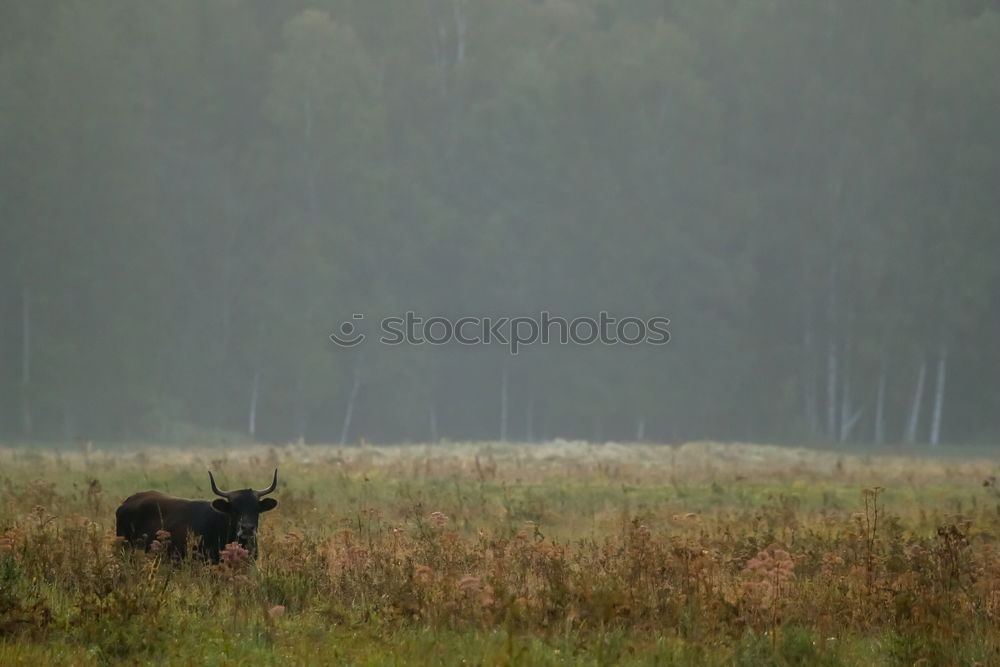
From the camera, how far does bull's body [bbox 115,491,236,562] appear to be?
12.6m

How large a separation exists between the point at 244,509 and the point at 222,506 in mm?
223

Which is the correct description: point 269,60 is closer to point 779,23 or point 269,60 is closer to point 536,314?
point 536,314

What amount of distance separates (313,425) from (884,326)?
24.0 metres

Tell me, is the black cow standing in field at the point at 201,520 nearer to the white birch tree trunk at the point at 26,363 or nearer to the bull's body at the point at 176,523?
the bull's body at the point at 176,523

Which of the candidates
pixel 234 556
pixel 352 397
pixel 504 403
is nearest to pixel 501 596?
pixel 234 556

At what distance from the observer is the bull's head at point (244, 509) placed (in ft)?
40.4

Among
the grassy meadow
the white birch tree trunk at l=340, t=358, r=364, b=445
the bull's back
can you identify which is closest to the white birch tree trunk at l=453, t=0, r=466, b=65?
the white birch tree trunk at l=340, t=358, r=364, b=445

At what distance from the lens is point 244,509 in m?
12.6

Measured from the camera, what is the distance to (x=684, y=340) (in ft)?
183

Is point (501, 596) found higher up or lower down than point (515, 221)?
lower down

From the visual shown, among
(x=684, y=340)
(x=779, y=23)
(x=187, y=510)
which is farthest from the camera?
(x=779, y=23)

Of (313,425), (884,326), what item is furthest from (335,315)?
(884,326)

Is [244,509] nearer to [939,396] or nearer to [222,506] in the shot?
[222,506]

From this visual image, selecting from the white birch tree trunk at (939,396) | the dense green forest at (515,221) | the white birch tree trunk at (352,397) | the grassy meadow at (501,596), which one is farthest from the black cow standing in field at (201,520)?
the white birch tree trunk at (939,396)
